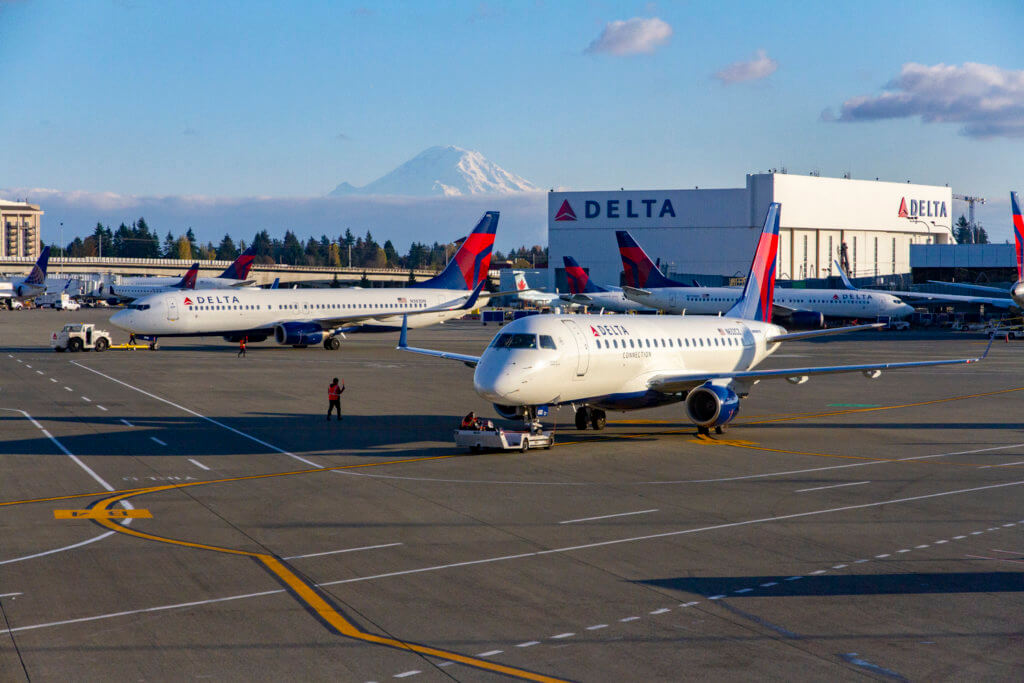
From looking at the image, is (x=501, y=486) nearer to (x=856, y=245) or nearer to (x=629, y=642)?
(x=629, y=642)

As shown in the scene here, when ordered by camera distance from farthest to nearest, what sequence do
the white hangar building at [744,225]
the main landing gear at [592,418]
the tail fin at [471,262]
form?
the white hangar building at [744,225]
the tail fin at [471,262]
the main landing gear at [592,418]

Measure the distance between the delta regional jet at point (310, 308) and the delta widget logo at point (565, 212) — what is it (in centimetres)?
8685

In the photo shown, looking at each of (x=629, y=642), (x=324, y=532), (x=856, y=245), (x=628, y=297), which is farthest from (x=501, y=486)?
(x=856, y=245)

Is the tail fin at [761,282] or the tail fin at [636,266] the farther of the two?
the tail fin at [636,266]

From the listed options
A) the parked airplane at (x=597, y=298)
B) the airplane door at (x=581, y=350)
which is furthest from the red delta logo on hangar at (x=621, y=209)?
the airplane door at (x=581, y=350)

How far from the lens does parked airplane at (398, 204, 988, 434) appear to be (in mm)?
32938

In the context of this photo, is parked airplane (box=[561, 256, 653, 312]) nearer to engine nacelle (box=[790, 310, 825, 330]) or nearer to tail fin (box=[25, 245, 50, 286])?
engine nacelle (box=[790, 310, 825, 330])

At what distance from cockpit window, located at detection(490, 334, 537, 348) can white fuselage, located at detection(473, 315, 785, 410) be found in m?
0.07

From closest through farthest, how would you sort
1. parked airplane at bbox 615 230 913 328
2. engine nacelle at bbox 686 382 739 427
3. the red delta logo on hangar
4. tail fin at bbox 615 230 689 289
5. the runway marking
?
1. the runway marking
2. engine nacelle at bbox 686 382 739 427
3. tail fin at bbox 615 230 689 289
4. parked airplane at bbox 615 230 913 328
5. the red delta logo on hangar

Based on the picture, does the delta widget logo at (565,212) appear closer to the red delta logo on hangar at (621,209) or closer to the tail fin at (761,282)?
the red delta logo on hangar at (621,209)

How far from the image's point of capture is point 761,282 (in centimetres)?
4762

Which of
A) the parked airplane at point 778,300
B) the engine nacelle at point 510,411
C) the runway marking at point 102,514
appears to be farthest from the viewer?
the parked airplane at point 778,300

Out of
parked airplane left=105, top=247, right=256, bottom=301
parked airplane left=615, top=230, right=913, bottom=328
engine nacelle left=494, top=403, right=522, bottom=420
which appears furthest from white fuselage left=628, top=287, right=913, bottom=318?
engine nacelle left=494, top=403, right=522, bottom=420

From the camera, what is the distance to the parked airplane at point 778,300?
10962 cm
